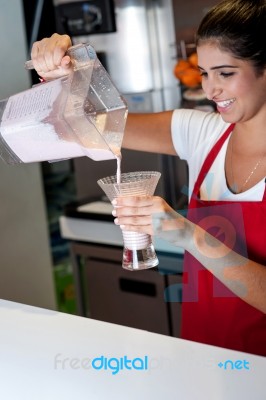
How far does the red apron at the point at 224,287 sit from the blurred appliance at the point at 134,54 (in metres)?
1.02

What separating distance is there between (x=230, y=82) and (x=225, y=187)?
238 mm

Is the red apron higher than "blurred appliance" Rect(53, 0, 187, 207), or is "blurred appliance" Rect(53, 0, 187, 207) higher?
"blurred appliance" Rect(53, 0, 187, 207)

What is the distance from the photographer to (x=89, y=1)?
2568 mm

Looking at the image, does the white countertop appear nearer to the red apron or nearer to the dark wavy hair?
the red apron

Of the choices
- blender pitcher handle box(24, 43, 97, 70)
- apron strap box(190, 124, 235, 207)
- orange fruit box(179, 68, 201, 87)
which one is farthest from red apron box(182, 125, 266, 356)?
orange fruit box(179, 68, 201, 87)

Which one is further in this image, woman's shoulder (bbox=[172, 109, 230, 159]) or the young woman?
woman's shoulder (bbox=[172, 109, 230, 159])

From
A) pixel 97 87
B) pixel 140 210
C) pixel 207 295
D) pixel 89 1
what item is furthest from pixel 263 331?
pixel 89 1

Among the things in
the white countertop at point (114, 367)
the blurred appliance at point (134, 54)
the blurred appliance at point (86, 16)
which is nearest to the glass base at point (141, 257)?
the white countertop at point (114, 367)

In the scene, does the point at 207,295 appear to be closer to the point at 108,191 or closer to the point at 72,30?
the point at 108,191

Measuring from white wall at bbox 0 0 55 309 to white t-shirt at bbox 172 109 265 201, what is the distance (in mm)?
710

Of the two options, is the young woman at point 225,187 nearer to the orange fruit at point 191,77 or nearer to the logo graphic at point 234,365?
the logo graphic at point 234,365

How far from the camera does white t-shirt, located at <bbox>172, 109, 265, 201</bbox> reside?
55.3 inches

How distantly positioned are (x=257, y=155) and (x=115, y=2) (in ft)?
4.96

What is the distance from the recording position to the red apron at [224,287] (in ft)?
4.31
